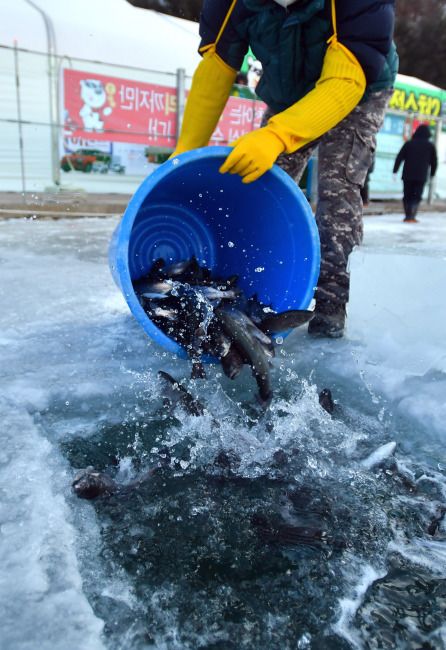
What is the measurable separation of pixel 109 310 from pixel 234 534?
1926 mm

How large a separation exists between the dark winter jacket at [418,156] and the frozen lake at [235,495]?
7074mm

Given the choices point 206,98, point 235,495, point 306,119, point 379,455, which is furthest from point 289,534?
point 206,98

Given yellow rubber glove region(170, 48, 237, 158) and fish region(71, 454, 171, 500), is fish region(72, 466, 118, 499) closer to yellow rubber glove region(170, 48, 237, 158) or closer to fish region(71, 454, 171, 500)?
fish region(71, 454, 171, 500)

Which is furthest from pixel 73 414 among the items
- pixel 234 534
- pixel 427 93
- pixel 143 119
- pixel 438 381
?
pixel 427 93

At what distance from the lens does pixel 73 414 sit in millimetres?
1790

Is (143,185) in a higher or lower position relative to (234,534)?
higher

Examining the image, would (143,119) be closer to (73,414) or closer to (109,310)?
(109,310)

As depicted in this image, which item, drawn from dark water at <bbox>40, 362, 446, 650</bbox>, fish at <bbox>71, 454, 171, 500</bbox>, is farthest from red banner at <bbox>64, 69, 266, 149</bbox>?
fish at <bbox>71, 454, 171, 500</bbox>

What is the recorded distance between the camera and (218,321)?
78.5 inches

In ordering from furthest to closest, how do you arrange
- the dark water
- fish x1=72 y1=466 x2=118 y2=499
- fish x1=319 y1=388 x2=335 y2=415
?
1. fish x1=319 y1=388 x2=335 y2=415
2. fish x1=72 y1=466 x2=118 y2=499
3. the dark water

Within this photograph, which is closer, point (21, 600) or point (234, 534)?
point (21, 600)

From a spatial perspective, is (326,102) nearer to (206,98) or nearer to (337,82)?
(337,82)

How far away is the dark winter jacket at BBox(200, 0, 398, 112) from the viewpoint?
2021mm

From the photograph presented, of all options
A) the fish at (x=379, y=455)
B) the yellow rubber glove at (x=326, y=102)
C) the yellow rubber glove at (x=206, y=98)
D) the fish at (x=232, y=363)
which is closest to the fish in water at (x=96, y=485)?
the fish at (x=232, y=363)
